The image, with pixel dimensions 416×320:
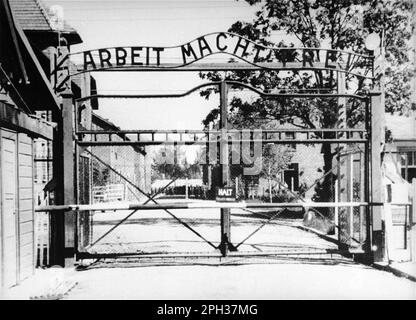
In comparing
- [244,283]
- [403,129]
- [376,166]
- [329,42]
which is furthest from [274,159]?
[244,283]

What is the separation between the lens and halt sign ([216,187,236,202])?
363 inches

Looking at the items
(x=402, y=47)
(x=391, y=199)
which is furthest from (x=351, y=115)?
(x=391, y=199)

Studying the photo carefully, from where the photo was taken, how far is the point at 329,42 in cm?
1820

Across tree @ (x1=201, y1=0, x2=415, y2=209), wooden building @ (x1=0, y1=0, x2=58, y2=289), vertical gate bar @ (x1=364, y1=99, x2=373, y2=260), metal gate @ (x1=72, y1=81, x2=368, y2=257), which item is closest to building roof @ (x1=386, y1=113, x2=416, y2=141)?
metal gate @ (x1=72, y1=81, x2=368, y2=257)

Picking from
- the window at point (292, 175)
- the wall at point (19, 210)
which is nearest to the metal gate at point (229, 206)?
the wall at point (19, 210)

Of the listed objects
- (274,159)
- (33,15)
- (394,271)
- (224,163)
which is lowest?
(394,271)

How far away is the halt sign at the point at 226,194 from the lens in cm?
921

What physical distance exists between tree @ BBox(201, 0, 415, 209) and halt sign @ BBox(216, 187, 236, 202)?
8.44 metres

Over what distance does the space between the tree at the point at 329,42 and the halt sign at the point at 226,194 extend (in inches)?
332

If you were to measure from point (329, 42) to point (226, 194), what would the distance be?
36.2 ft

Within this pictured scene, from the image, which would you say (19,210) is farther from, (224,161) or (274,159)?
(274,159)

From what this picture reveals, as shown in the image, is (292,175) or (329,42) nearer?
(329,42)

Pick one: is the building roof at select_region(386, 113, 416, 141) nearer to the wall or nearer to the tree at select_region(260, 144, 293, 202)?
the tree at select_region(260, 144, 293, 202)

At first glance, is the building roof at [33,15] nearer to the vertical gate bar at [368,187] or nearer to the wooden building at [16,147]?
the wooden building at [16,147]
